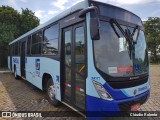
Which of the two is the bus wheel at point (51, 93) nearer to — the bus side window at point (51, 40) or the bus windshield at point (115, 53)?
the bus side window at point (51, 40)

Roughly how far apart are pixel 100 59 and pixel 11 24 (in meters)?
24.9

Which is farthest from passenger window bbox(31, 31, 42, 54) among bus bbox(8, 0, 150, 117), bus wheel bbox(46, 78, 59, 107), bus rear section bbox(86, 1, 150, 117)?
bus rear section bbox(86, 1, 150, 117)

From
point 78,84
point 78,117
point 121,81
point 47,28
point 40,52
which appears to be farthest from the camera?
point 40,52

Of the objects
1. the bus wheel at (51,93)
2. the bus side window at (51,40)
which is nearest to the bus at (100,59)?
the bus side window at (51,40)

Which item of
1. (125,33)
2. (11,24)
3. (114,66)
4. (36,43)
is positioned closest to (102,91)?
(114,66)

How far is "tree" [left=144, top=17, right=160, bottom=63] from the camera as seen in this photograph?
44406 mm

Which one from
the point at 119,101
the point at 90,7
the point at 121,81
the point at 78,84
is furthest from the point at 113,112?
the point at 90,7

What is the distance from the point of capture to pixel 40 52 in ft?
26.0

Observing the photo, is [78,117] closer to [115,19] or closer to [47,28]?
[115,19]

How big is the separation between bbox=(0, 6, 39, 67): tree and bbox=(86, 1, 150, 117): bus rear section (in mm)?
22159

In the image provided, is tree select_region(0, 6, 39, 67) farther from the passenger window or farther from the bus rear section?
the bus rear section

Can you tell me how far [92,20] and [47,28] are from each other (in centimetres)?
349

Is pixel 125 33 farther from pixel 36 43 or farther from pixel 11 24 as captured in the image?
pixel 11 24

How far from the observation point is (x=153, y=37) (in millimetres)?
44719
